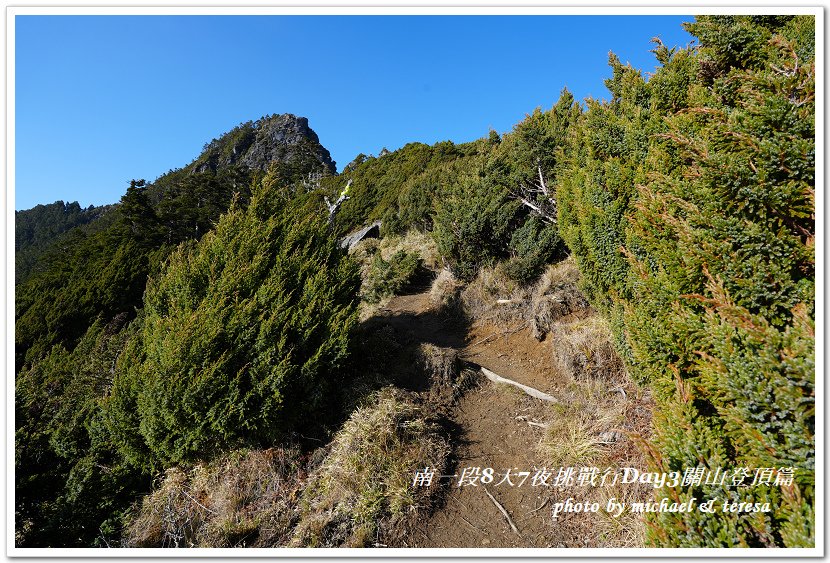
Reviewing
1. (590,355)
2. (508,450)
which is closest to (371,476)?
(508,450)

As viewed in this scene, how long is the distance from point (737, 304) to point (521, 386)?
11.9ft

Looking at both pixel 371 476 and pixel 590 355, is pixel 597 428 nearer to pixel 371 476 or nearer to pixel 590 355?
pixel 590 355

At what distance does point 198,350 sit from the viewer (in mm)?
4578

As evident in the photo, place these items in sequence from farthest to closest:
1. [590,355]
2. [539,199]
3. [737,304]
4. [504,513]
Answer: [539,199], [590,355], [504,513], [737,304]

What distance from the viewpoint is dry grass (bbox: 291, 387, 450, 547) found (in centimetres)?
384

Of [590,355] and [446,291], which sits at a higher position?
[446,291]

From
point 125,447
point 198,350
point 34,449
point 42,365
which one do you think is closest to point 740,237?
point 198,350

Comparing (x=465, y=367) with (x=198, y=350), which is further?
(x=465, y=367)

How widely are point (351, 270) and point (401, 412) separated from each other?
2799 millimetres

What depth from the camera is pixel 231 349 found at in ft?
15.6

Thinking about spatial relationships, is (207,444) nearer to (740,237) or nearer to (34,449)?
(34,449)

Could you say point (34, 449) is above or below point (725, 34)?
below

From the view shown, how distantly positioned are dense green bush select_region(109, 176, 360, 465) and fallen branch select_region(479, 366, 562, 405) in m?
2.41

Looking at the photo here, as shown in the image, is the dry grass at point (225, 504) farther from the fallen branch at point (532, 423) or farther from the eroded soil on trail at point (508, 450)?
the fallen branch at point (532, 423)
